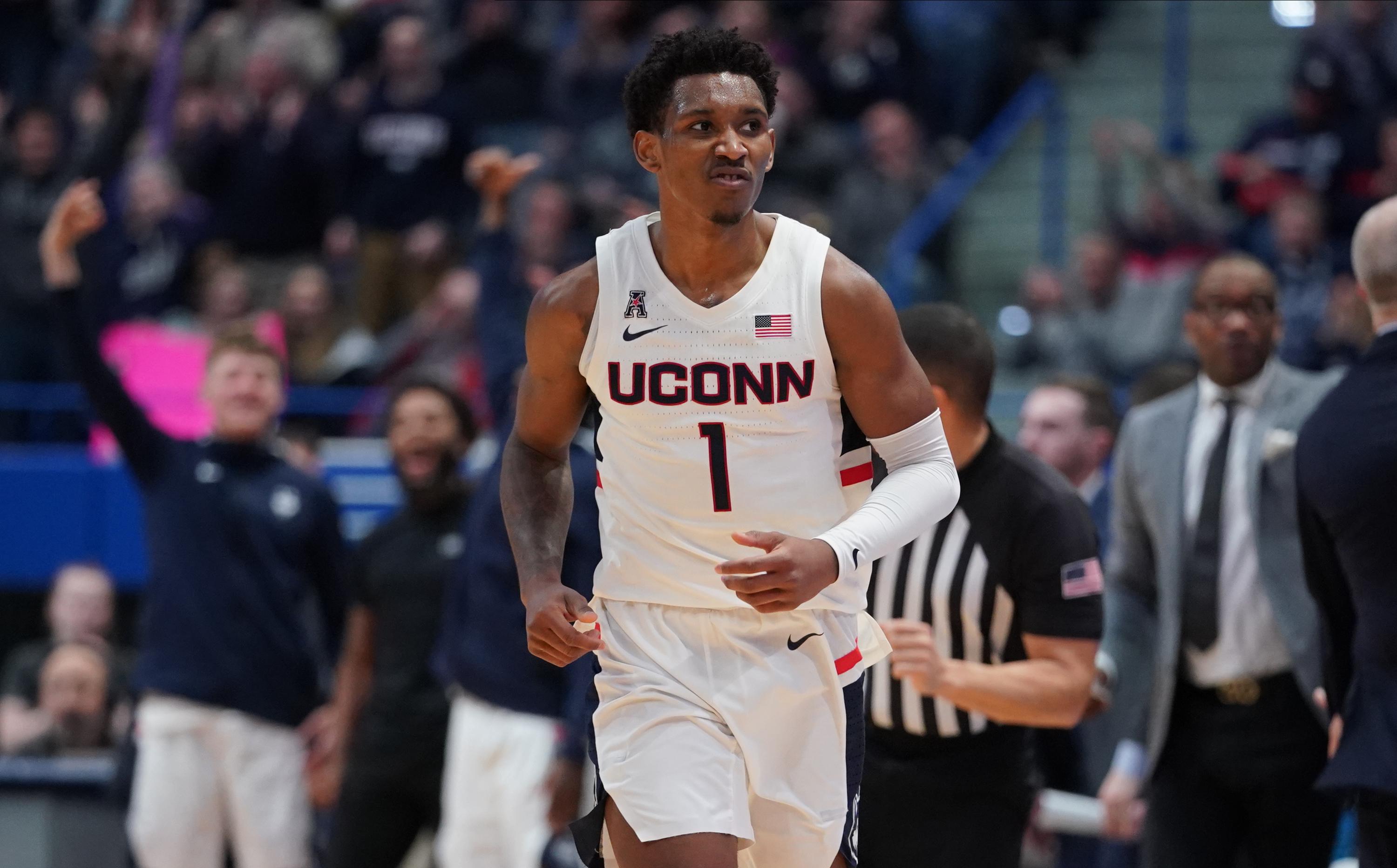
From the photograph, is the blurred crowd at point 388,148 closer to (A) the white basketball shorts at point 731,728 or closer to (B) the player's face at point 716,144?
(B) the player's face at point 716,144

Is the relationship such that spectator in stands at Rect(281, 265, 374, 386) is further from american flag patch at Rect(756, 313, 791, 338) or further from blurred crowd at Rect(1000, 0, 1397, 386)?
american flag patch at Rect(756, 313, 791, 338)

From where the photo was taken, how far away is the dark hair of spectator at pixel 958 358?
4.57 m

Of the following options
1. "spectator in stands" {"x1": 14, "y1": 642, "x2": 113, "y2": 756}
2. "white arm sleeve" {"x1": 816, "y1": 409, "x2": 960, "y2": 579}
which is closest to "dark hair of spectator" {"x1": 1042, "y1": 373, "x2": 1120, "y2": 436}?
"white arm sleeve" {"x1": 816, "y1": 409, "x2": 960, "y2": 579}

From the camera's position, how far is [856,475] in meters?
3.84

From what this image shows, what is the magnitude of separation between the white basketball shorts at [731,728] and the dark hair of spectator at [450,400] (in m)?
3.39

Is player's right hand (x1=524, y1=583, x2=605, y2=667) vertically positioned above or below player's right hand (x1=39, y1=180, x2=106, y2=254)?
below

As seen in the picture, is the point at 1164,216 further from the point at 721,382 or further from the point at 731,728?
the point at 731,728

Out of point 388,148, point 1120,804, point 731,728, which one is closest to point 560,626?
point 731,728

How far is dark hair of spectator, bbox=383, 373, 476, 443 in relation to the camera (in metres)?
6.99

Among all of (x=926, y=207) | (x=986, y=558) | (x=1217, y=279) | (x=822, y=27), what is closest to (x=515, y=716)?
(x=986, y=558)

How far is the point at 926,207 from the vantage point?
11.7 m

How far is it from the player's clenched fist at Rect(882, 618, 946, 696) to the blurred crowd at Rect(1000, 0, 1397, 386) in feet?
19.6

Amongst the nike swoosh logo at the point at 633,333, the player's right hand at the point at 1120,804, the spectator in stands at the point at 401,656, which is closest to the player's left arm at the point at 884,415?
the nike swoosh logo at the point at 633,333

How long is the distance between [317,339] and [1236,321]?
7833 mm
